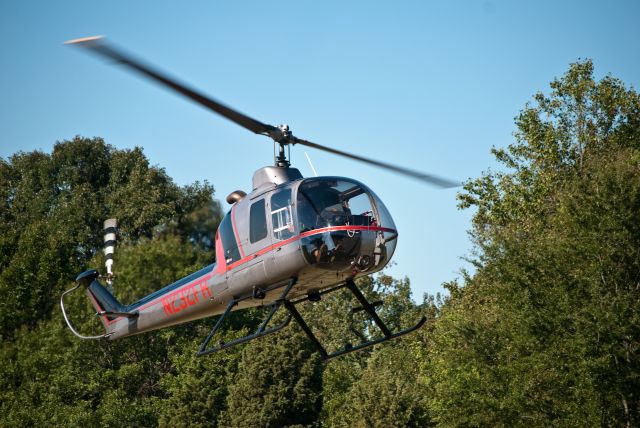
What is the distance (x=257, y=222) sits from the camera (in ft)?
57.8

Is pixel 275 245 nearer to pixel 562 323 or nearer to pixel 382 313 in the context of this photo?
pixel 562 323

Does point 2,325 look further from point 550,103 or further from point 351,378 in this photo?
point 550,103

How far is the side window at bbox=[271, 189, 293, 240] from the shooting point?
16.9m

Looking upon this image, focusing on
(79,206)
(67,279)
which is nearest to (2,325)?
(67,279)

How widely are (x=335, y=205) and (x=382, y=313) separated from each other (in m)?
40.9

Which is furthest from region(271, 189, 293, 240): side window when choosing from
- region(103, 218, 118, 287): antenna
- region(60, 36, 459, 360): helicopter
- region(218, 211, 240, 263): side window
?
region(103, 218, 118, 287): antenna

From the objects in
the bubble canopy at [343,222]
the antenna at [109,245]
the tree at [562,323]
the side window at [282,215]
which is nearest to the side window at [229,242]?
the side window at [282,215]

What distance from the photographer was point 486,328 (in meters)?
31.1

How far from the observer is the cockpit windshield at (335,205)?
16641 mm

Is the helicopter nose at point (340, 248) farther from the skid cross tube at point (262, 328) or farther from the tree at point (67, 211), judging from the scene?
the tree at point (67, 211)

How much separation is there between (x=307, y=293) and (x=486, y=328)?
14195 mm

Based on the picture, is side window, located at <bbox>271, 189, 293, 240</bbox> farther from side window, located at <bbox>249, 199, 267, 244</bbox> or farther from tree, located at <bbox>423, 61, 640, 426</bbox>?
tree, located at <bbox>423, 61, 640, 426</bbox>

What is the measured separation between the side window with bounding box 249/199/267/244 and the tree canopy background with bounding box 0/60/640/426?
13001 mm

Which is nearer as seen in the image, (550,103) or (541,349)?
(541,349)
